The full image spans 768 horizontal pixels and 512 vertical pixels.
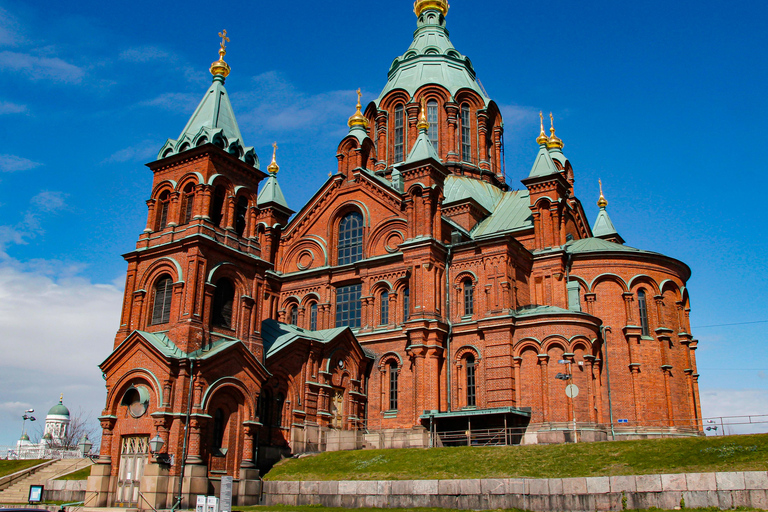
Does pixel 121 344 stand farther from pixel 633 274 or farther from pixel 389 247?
pixel 633 274

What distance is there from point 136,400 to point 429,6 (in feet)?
132

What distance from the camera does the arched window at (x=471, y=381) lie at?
1294 inches

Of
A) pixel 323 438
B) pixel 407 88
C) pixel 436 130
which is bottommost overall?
pixel 323 438

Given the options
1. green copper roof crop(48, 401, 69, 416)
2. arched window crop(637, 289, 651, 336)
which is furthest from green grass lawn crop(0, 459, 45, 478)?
green copper roof crop(48, 401, 69, 416)

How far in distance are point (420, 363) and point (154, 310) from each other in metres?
12.0

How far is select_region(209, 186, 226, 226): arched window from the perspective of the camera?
30.3 metres

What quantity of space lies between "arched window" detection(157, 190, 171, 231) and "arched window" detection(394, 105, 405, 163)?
65.6 ft

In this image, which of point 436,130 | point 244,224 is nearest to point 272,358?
point 244,224

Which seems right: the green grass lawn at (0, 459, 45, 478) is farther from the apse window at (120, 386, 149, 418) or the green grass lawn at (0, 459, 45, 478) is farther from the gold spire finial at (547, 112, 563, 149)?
the gold spire finial at (547, 112, 563, 149)

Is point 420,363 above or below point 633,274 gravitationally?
below

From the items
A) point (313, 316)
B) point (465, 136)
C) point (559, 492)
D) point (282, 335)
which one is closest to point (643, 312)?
point (559, 492)

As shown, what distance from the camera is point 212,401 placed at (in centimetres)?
2675

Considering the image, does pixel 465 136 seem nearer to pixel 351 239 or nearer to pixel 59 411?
pixel 351 239

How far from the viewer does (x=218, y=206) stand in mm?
30594
